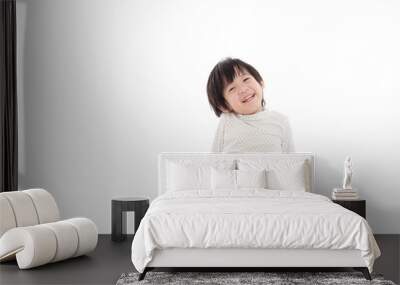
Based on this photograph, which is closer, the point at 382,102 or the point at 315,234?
the point at 315,234

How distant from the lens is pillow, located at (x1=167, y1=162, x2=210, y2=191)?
20.7 feet

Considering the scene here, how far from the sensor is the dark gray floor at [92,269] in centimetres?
483

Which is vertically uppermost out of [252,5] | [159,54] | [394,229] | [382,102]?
[252,5]

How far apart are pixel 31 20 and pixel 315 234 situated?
4.07 m

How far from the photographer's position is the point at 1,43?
21.9 feet

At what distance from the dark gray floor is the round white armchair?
8 cm

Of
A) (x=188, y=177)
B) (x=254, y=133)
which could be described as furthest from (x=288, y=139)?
(x=188, y=177)

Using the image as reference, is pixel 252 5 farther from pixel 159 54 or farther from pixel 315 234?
pixel 315 234

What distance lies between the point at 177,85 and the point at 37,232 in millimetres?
2522

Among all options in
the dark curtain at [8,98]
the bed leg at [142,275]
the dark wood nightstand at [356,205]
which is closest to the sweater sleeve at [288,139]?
the dark wood nightstand at [356,205]

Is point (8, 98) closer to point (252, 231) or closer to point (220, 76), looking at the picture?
point (220, 76)

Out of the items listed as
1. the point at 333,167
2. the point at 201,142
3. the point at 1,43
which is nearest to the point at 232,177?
the point at 201,142

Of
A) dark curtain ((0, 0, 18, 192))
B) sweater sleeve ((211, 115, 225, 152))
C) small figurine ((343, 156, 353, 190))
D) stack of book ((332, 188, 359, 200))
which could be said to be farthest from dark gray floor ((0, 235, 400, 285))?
sweater sleeve ((211, 115, 225, 152))

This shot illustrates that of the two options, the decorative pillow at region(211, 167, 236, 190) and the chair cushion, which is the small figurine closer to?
the decorative pillow at region(211, 167, 236, 190)
